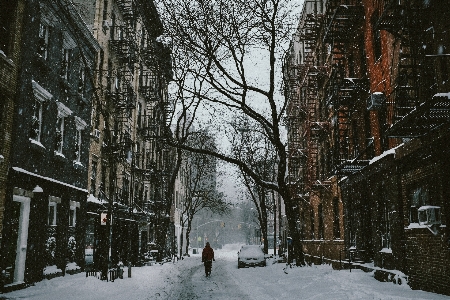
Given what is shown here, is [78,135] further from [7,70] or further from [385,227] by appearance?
[385,227]

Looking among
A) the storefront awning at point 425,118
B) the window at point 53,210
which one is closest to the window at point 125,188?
the window at point 53,210

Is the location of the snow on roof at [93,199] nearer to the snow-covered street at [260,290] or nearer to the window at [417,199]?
the snow-covered street at [260,290]

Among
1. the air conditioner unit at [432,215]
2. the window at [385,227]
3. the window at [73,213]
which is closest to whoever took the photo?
the air conditioner unit at [432,215]

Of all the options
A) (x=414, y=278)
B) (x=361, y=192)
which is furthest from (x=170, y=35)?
(x=414, y=278)

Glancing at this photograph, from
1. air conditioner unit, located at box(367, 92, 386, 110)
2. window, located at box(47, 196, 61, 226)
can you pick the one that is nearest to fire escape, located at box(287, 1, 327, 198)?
air conditioner unit, located at box(367, 92, 386, 110)

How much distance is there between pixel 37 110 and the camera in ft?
55.5

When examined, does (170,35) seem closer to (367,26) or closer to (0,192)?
(367,26)

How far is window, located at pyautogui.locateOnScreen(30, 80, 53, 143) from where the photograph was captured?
16141mm

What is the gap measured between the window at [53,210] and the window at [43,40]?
19.9 feet

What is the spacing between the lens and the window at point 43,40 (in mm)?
16938

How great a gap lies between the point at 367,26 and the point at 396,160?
737cm

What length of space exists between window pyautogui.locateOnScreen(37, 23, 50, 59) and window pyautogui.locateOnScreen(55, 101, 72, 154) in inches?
89.9

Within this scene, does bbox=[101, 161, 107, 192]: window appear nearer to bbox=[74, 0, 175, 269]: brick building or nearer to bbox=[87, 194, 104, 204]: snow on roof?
bbox=[74, 0, 175, 269]: brick building

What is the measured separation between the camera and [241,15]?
19.3 meters
